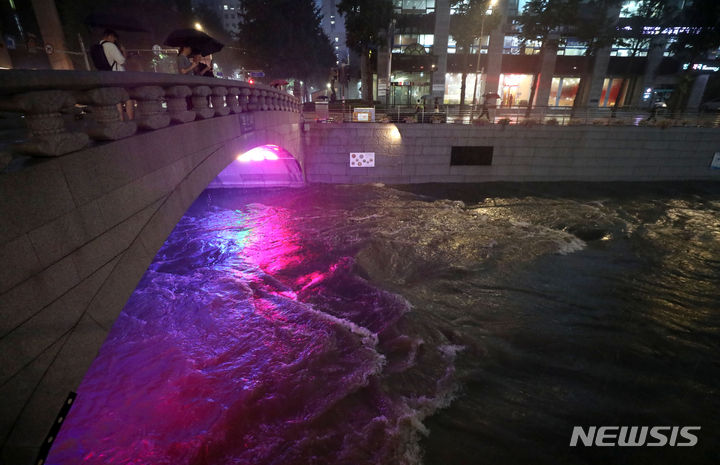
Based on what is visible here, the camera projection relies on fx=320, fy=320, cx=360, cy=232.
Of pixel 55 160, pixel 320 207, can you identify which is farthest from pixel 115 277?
pixel 320 207

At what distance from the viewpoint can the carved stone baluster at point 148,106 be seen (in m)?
4.71

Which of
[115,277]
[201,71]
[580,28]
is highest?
[580,28]

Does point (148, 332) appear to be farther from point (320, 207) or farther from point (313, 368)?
point (320, 207)

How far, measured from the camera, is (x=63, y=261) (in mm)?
3258

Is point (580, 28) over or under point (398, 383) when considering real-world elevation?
over

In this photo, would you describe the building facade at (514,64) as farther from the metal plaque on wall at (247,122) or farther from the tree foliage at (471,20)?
the metal plaque on wall at (247,122)

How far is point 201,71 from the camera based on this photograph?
8812 mm

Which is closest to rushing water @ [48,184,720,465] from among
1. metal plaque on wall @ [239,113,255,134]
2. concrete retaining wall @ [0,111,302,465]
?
concrete retaining wall @ [0,111,302,465]

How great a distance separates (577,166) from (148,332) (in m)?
26.0

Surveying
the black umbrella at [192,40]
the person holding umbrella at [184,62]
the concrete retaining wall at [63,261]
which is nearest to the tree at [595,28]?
the black umbrella at [192,40]

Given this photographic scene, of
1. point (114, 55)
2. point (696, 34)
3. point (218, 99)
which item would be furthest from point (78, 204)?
point (696, 34)

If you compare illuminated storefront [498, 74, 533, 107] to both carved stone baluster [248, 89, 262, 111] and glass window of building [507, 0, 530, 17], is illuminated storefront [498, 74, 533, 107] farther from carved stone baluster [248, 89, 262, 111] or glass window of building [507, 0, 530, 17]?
carved stone baluster [248, 89, 262, 111]

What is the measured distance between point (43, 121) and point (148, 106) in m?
2.02

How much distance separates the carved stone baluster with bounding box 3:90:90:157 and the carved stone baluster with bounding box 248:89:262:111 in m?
7.88
